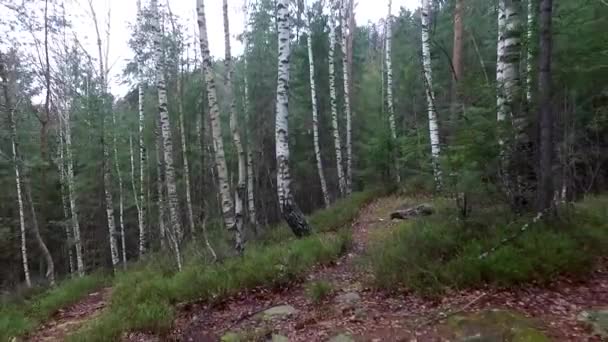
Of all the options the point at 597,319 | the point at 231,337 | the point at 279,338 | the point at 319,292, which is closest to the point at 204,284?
the point at 231,337

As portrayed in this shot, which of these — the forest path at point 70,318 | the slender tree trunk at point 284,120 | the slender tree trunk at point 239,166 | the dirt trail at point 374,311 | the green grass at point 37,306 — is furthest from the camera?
the slender tree trunk at point 239,166

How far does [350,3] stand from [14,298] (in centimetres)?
1751

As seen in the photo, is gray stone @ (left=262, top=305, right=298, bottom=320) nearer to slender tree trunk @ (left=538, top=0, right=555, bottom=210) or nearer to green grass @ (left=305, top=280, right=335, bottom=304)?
green grass @ (left=305, top=280, right=335, bottom=304)

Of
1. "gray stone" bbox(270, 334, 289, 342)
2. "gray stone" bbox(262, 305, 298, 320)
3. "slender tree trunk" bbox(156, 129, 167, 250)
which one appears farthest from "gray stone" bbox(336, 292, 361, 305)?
"slender tree trunk" bbox(156, 129, 167, 250)

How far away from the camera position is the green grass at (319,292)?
18.2 feet

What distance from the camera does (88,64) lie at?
1681cm

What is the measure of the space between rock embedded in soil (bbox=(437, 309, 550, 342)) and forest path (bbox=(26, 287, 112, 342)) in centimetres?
530

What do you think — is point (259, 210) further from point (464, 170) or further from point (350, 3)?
point (464, 170)

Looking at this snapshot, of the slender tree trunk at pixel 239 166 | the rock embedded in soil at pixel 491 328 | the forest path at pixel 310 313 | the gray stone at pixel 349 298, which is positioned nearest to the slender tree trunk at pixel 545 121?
the rock embedded in soil at pixel 491 328

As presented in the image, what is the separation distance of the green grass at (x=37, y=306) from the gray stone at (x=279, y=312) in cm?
406

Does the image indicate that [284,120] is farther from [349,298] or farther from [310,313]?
[310,313]

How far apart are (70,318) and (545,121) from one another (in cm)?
845

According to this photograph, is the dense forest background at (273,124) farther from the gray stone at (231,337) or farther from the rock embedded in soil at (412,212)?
the gray stone at (231,337)

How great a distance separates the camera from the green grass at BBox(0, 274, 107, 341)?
6.69 metres
